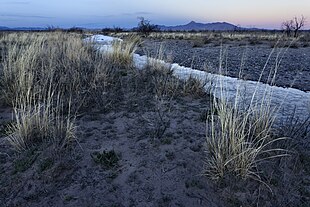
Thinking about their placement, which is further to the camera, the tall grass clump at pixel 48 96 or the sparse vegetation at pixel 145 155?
the tall grass clump at pixel 48 96

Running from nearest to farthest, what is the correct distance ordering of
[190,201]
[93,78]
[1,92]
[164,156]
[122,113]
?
[190,201], [164,156], [122,113], [1,92], [93,78]

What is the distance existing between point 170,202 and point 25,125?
246cm

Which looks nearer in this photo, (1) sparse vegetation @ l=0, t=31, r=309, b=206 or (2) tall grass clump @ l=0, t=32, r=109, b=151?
(1) sparse vegetation @ l=0, t=31, r=309, b=206

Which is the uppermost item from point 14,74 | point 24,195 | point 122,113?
point 14,74

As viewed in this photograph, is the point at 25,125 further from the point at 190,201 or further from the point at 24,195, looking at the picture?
the point at 190,201

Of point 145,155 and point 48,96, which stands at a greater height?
point 48,96

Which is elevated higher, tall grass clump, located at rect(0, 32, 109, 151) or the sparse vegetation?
tall grass clump, located at rect(0, 32, 109, 151)

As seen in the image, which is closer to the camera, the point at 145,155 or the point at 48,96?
the point at 145,155

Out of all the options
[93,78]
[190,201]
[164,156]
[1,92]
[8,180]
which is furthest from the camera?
[93,78]

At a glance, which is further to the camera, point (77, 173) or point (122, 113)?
point (122, 113)

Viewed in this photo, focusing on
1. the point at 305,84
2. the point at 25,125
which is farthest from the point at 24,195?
the point at 305,84

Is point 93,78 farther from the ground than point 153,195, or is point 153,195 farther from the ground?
point 93,78

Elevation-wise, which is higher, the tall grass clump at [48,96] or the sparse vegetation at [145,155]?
the tall grass clump at [48,96]

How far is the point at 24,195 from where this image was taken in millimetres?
4449
